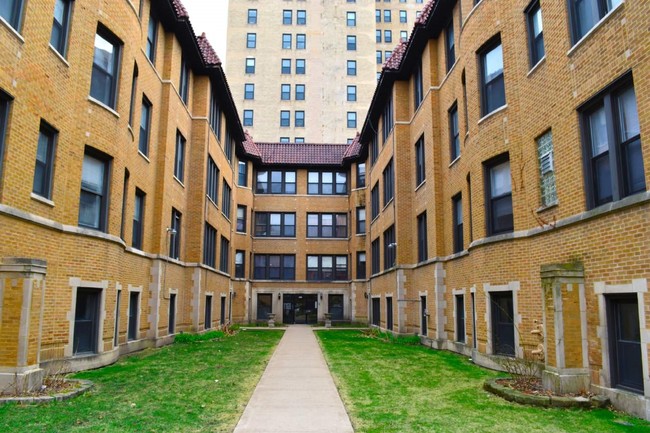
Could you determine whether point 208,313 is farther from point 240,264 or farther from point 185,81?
point 185,81

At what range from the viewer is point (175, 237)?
2083 centimetres

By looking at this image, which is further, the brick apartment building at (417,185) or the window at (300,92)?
the window at (300,92)

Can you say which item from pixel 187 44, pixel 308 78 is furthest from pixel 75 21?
pixel 308 78

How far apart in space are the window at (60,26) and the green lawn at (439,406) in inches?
396

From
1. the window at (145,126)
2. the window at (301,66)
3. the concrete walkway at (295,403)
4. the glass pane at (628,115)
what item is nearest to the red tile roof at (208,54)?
the window at (145,126)

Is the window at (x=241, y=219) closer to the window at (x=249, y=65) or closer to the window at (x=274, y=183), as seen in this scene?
the window at (x=274, y=183)

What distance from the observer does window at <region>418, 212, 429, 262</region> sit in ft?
66.5

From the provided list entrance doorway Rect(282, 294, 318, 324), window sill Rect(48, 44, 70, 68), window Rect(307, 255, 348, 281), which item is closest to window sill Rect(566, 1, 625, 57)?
window sill Rect(48, 44, 70, 68)

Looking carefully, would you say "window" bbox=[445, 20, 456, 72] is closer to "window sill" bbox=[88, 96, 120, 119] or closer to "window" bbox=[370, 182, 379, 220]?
"window sill" bbox=[88, 96, 120, 119]

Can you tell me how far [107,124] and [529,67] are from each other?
10957 mm

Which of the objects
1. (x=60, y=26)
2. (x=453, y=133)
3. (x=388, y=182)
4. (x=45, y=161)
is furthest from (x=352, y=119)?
(x=45, y=161)

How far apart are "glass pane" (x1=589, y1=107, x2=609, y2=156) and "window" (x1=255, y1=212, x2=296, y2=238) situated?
29693 millimetres

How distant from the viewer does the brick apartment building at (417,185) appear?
8414mm

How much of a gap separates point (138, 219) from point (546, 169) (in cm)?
1278
